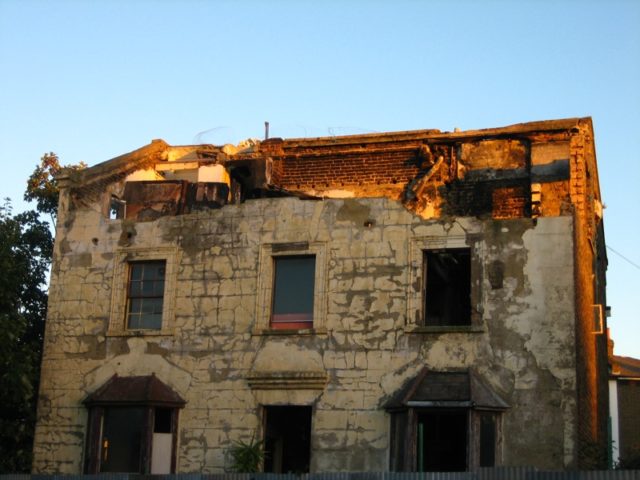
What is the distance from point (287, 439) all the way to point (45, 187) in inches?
445

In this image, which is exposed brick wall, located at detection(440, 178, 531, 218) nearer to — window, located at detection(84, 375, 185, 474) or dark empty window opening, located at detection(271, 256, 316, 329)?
dark empty window opening, located at detection(271, 256, 316, 329)

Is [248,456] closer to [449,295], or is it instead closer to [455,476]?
[449,295]

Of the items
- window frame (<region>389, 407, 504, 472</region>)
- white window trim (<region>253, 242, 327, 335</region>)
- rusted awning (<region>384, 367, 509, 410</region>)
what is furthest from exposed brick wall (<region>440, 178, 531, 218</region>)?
window frame (<region>389, 407, 504, 472</region>)

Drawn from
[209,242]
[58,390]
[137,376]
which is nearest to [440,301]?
[209,242]

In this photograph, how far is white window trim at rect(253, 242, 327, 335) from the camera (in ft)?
73.2

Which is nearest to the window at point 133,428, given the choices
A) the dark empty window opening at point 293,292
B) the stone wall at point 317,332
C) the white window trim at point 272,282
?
the stone wall at point 317,332

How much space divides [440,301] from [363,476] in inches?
323

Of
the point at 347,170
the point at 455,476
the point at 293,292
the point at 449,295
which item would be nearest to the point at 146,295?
the point at 293,292

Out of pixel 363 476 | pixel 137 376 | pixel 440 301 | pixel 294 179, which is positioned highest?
pixel 294 179

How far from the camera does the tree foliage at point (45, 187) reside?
30.1 m

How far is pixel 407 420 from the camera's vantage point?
20.6 m

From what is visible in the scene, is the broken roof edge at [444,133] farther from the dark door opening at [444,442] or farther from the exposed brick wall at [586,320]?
the dark door opening at [444,442]

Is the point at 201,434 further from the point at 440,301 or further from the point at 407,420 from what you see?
the point at 440,301

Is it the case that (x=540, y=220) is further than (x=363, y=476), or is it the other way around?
(x=540, y=220)
